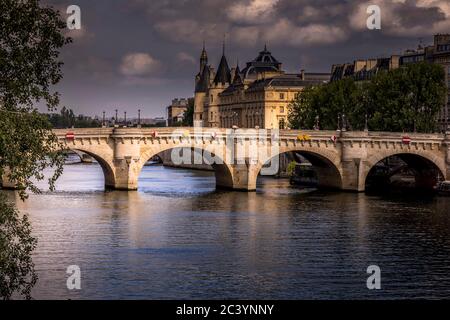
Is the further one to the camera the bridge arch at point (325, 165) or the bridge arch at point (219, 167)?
the bridge arch at point (325, 165)

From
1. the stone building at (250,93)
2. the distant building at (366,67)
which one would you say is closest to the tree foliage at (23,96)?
the distant building at (366,67)

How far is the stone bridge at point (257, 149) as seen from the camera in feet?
270

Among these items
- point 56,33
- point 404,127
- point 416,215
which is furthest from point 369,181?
point 56,33

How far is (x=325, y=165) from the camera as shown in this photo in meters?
→ 91.6

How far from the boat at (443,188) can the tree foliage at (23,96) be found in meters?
61.7

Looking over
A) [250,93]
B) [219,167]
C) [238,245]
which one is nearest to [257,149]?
[219,167]

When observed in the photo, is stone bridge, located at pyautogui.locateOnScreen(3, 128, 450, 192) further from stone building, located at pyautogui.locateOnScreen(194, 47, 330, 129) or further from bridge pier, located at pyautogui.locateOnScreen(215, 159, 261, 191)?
stone building, located at pyautogui.locateOnScreen(194, 47, 330, 129)

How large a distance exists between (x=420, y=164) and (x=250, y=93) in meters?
69.1

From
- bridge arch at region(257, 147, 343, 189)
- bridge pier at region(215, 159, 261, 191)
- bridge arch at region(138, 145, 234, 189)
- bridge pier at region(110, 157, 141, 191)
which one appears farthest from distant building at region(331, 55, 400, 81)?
bridge pier at region(110, 157, 141, 191)

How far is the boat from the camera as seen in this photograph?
85375mm

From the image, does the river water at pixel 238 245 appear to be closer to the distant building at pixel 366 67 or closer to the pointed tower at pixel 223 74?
the distant building at pixel 366 67

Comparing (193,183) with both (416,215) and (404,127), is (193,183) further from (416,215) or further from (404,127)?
(416,215)

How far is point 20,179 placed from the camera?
25953 millimetres
